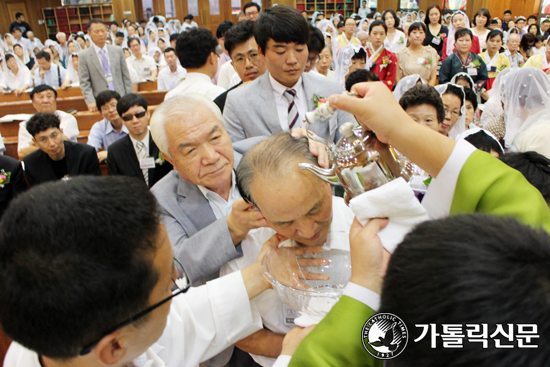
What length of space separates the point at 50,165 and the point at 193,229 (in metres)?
2.90

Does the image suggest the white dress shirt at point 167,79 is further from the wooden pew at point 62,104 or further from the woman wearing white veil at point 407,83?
the woman wearing white veil at point 407,83

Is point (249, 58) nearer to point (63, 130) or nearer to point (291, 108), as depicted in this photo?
point (291, 108)

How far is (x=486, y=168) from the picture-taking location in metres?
0.81

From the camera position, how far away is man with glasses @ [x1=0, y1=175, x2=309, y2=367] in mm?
668

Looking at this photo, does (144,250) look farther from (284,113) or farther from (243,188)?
(284,113)


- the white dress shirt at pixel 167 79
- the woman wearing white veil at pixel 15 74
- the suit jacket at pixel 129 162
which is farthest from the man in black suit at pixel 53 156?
the woman wearing white veil at pixel 15 74

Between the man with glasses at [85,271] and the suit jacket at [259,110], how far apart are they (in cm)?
142

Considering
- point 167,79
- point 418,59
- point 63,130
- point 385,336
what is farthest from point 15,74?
point 385,336

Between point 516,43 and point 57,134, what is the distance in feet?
23.6

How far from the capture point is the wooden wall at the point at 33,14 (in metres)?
14.4

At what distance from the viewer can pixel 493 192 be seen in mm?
794

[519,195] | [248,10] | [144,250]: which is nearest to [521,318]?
[519,195]

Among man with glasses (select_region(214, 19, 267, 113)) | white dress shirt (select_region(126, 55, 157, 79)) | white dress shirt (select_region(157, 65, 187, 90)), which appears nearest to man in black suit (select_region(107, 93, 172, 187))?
man with glasses (select_region(214, 19, 267, 113))

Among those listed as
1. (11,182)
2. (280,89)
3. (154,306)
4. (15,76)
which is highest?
(280,89)
